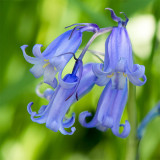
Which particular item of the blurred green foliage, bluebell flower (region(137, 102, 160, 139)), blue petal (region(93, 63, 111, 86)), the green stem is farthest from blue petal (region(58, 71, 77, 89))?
the blurred green foliage

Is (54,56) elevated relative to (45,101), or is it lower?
elevated

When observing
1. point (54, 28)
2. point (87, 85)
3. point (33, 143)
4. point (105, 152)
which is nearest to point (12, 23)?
point (54, 28)

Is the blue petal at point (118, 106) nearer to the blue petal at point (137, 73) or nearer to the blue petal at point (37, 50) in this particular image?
the blue petal at point (137, 73)

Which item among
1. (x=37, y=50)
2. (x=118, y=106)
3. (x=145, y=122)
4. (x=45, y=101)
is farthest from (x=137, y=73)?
(x=45, y=101)

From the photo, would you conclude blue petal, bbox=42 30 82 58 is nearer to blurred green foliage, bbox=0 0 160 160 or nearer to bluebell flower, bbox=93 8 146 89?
bluebell flower, bbox=93 8 146 89

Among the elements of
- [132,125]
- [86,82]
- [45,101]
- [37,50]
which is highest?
[37,50]

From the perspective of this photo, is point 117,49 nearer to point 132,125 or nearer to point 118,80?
point 118,80
